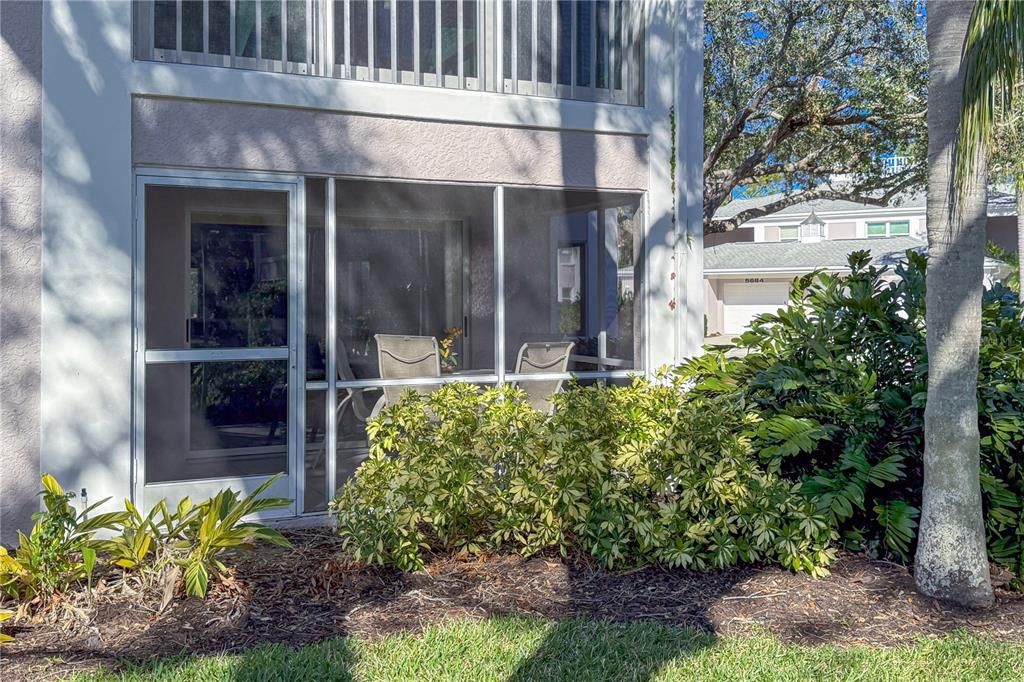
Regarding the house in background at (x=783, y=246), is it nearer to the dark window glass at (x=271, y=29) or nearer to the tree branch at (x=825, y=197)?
the tree branch at (x=825, y=197)

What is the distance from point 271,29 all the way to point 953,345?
505 centimetres

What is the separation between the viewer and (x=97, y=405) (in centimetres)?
622

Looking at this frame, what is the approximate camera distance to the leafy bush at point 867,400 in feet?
18.4

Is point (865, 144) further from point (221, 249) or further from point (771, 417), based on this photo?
point (221, 249)

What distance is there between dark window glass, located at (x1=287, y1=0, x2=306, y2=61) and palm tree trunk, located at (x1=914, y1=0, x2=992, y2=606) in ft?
13.9

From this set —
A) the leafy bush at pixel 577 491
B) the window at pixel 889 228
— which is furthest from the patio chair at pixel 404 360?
the window at pixel 889 228

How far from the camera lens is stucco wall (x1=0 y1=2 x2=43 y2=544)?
19.7 ft

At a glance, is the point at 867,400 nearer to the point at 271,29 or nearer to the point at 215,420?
the point at 215,420

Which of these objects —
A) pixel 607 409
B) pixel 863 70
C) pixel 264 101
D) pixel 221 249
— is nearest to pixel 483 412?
pixel 607 409

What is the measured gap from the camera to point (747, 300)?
121 feet

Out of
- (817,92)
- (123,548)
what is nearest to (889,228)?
(817,92)

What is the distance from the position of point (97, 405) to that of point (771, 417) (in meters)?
4.49

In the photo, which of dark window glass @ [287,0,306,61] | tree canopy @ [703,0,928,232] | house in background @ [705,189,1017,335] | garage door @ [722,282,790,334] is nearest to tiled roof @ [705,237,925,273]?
house in background @ [705,189,1017,335]

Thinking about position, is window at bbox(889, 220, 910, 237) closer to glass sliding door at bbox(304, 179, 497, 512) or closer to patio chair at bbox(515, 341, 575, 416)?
patio chair at bbox(515, 341, 575, 416)
